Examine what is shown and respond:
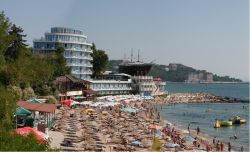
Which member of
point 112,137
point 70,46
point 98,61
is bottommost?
point 112,137

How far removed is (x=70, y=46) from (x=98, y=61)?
36.9ft

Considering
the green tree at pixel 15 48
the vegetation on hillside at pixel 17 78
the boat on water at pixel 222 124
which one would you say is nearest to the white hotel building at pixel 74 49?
the vegetation on hillside at pixel 17 78

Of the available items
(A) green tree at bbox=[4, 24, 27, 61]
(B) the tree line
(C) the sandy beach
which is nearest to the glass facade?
(B) the tree line

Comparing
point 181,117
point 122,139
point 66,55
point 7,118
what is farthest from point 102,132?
point 66,55

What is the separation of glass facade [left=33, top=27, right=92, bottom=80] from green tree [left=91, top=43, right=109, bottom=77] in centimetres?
547

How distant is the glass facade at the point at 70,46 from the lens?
286ft

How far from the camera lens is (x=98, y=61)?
97500 millimetres

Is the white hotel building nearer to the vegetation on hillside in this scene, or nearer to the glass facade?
the glass facade

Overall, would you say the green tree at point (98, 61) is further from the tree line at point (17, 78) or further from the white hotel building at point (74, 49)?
the tree line at point (17, 78)

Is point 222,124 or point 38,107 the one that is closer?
point 38,107

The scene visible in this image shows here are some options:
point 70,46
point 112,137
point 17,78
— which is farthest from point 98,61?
point 112,137

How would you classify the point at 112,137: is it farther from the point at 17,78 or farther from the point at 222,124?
the point at 222,124

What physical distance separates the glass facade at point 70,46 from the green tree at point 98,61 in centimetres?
547

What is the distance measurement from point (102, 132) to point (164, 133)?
7.59m
